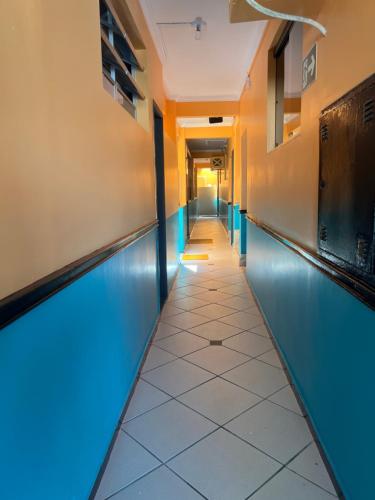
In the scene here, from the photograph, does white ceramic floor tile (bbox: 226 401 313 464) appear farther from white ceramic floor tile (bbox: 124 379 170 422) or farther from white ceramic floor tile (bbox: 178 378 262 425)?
white ceramic floor tile (bbox: 124 379 170 422)

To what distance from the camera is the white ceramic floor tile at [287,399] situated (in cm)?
218

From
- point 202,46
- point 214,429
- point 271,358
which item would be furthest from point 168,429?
point 202,46

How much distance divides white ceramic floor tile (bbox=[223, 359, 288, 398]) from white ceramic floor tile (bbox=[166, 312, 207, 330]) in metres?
0.96

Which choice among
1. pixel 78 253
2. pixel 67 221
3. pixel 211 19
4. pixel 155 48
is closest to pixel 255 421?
pixel 78 253

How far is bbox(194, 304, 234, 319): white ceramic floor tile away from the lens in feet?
12.7

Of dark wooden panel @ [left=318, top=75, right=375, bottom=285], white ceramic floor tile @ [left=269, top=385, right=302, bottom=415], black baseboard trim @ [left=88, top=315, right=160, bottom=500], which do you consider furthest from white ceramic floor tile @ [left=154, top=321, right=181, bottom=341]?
dark wooden panel @ [left=318, top=75, right=375, bottom=285]

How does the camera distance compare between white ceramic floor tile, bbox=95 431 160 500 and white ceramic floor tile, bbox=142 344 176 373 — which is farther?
white ceramic floor tile, bbox=142 344 176 373

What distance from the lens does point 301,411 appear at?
2.14 metres

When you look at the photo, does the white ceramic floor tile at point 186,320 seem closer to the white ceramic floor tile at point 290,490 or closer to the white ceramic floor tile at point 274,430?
the white ceramic floor tile at point 274,430

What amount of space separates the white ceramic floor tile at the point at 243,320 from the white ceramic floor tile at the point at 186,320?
252mm

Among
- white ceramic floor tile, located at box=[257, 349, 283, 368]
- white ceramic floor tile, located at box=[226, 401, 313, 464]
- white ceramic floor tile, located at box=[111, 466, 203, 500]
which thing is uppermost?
white ceramic floor tile, located at box=[257, 349, 283, 368]

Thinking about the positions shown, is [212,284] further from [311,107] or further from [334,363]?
[334,363]

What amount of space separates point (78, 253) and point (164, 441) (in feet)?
3.80

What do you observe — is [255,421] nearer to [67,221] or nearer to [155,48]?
[67,221]
